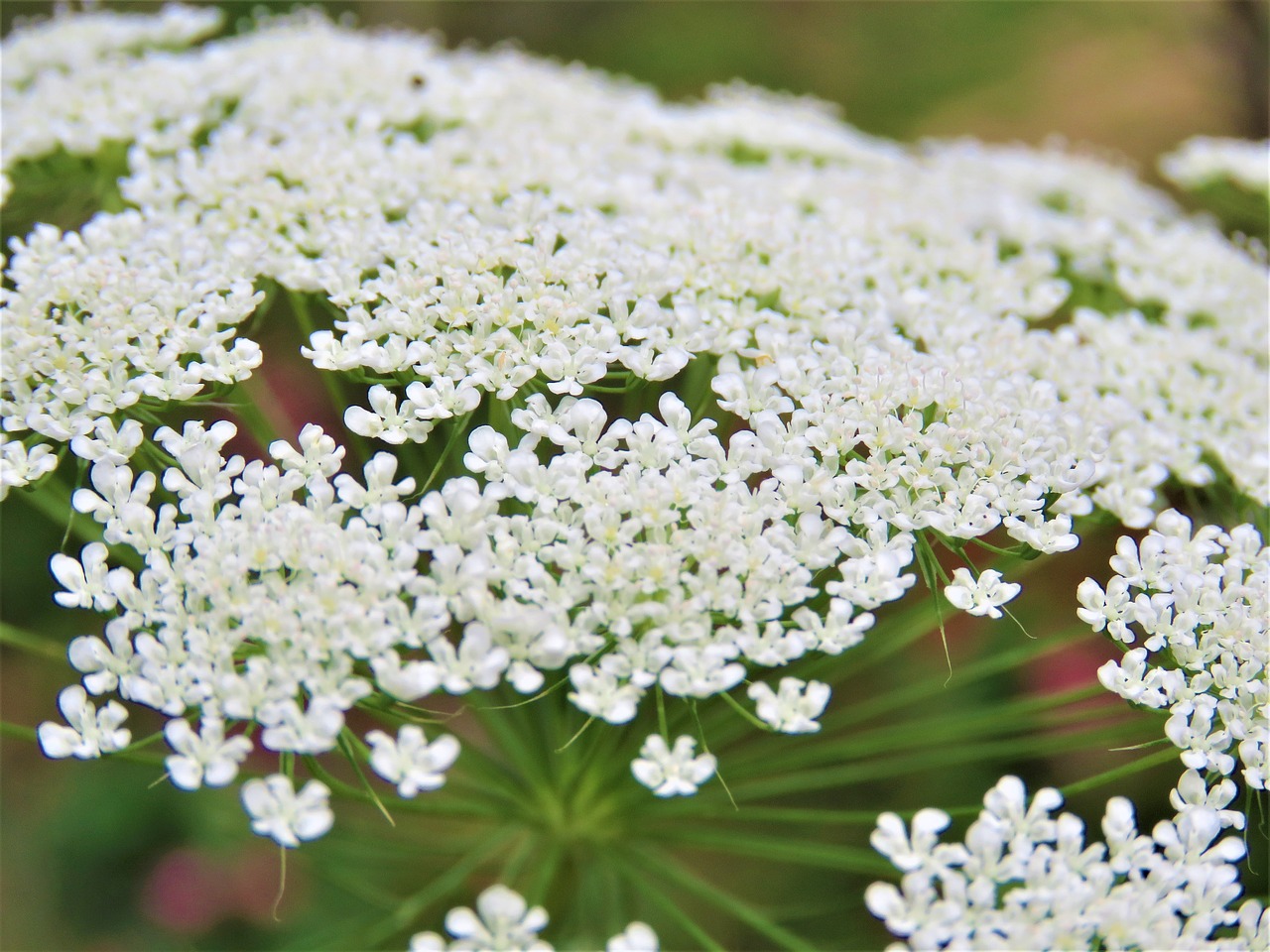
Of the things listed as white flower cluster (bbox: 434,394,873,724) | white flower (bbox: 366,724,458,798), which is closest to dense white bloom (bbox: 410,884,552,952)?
white flower (bbox: 366,724,458,798)

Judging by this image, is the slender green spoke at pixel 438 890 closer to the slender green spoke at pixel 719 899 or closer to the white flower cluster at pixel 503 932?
the slender green spoke at pixel 719 899

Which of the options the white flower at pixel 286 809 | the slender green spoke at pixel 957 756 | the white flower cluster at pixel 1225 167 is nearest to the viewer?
the white flower at pixel 286 809

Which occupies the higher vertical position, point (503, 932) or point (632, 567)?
point (632, 567)

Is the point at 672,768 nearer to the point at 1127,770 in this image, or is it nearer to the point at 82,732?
the point at 1127,770

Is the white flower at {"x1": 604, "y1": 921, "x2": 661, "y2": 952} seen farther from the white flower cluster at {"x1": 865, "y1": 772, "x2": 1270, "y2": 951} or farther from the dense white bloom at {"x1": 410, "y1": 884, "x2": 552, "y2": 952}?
the white flower cluster at {"x1": 865, "y1": 772, "x2": 1270, "y2": 951}

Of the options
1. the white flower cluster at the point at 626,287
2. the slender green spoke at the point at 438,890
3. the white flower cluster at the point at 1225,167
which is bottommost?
the slender green spoke at the point at 438,890

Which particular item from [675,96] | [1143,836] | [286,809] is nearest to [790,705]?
[1143,836]

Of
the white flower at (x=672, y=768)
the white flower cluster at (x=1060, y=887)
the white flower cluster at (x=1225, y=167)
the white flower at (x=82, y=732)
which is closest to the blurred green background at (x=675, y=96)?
the white flower cluster at (x=1225, y=167)
